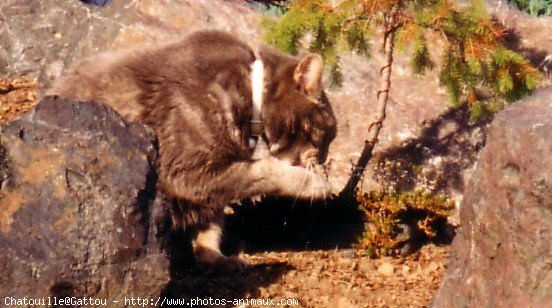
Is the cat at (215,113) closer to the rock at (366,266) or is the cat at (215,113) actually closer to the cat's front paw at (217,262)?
the cat's front paw at (217,262)

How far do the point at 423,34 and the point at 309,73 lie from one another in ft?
3.63

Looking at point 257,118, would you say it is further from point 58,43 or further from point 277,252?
point 58,43

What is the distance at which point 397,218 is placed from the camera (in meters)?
6.81

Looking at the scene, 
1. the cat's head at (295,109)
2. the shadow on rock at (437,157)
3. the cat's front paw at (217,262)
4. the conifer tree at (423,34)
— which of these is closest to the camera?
the cat's front paw at (217,262)

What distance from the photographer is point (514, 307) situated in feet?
14.0

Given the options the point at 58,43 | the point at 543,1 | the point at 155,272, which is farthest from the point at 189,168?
the point at 543,1

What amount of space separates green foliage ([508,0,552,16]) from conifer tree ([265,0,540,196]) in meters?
3.73

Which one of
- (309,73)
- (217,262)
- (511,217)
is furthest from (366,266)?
(511,217)

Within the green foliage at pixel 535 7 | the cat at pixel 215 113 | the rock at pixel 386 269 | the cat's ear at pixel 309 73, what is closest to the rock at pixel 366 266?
the rock at pixel 386 269

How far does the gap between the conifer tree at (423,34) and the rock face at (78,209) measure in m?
2.42

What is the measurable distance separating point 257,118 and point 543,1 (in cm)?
576

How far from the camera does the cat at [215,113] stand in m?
5.73

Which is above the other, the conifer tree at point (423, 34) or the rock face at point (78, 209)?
the conifer tree at point (423, 34)

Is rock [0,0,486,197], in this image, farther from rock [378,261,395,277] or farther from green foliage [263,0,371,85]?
rock [378,261,395,277]
